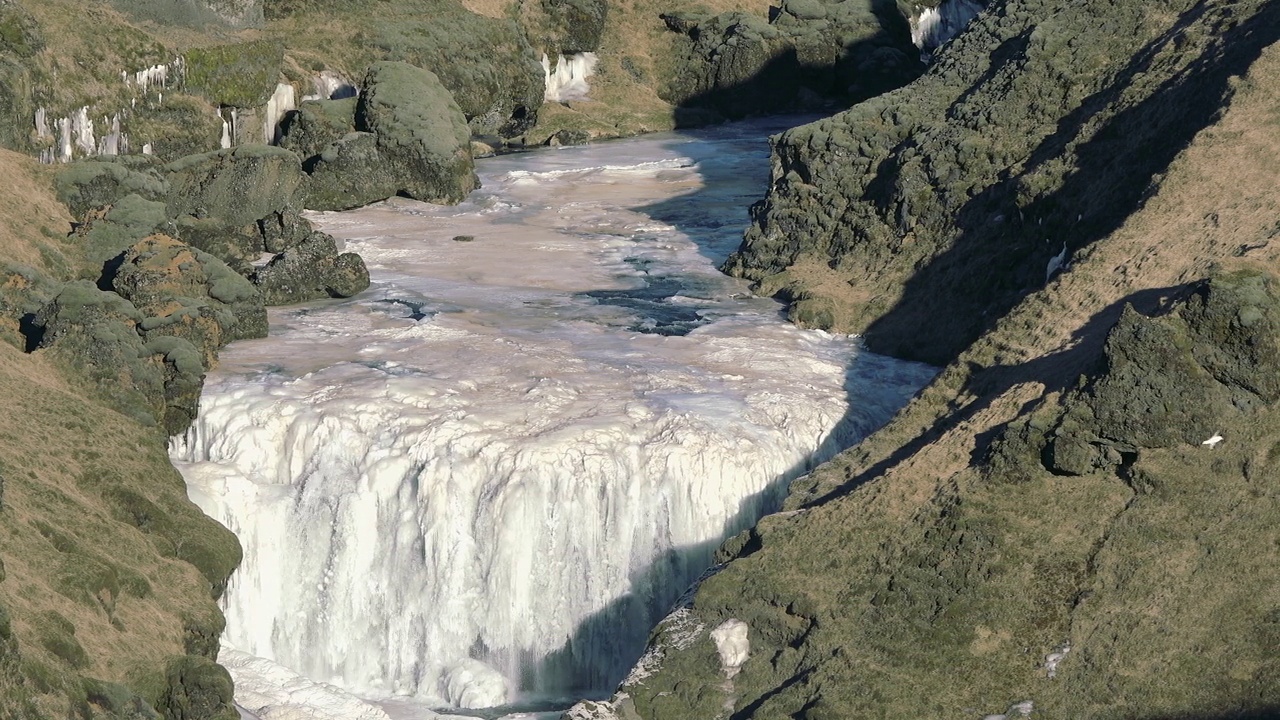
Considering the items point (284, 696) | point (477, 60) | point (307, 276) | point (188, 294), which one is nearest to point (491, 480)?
point (284, 696)

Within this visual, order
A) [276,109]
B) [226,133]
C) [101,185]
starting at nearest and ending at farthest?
[101,185], [226,133], [276,109]

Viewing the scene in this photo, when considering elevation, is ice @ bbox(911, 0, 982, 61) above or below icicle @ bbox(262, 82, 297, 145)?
above

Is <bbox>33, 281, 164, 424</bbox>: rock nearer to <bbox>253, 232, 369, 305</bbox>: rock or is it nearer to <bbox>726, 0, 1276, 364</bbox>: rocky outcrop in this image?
<bbox>253, 232, 369, 305</bbox>: rock

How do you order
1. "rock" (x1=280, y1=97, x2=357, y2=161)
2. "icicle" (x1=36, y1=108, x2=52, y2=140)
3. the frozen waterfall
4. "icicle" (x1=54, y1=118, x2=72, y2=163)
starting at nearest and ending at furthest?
the frozen waterfall, "icicle" (x1=36, y1=108, x2=52, y2=140), "icicle" (x1=54, y1=118, x2=72, y2=163), "rock" (x1=280, y1=97, x2=357, y2=161)

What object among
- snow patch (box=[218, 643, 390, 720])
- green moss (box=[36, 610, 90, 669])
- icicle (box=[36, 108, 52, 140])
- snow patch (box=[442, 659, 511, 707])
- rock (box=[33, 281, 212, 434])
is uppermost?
icicle (box=[36, 108, 52, 140])

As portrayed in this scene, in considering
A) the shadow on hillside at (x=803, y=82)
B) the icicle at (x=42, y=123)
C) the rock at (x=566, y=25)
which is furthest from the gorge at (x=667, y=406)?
the shadow on hillside at (x=803, y=82)

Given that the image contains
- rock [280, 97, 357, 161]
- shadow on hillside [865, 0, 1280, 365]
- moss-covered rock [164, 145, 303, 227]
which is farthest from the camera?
rock [280, 97, 357, 161]

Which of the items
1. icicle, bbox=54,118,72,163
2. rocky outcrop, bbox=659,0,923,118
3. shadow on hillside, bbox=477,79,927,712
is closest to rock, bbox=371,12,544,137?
rocky outcrop, bbox=659,0,923,118

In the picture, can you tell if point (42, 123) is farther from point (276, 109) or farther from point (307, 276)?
point (307, 276)
